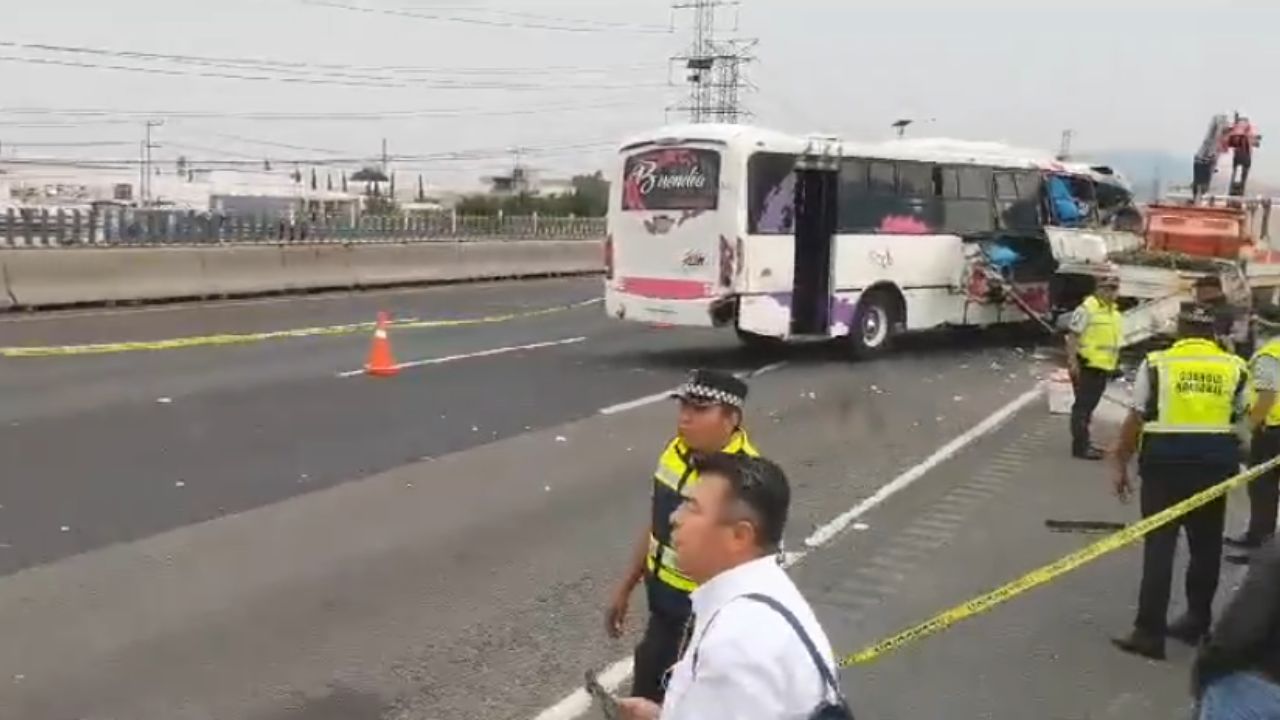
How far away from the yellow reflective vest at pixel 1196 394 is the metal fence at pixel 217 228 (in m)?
17.9

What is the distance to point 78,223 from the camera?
21984 mm

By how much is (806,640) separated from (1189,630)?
5090mm

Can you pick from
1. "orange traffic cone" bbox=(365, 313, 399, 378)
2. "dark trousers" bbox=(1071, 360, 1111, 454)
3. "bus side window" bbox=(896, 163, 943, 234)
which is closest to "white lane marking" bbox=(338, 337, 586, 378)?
"orange traffic cone" bbox=(365, 313, 399, 378)

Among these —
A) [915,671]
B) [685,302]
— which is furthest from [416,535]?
[685,302]

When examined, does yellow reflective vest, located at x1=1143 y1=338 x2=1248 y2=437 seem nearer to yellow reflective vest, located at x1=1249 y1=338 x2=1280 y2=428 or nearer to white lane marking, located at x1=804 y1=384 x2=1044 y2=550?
yellow reflective vest, located at x1=1249 y1=338 x2=1280 y2=428

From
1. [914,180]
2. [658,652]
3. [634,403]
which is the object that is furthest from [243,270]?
[658,652]

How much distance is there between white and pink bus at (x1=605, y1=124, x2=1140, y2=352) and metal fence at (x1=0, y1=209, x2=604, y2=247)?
28.7ft

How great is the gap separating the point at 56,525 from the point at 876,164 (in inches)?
535

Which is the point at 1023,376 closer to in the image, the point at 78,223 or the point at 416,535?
the point at 416,535

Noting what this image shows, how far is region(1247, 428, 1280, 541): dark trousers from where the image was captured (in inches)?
332

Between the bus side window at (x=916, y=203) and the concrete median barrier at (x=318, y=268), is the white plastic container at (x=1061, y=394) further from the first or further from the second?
the concrete median barrier at (x=318, y=268)

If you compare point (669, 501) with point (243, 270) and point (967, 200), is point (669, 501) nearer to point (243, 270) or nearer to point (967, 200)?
point (967, 200)

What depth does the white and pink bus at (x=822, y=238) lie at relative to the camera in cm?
1762

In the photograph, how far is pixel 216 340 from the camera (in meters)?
17.5
